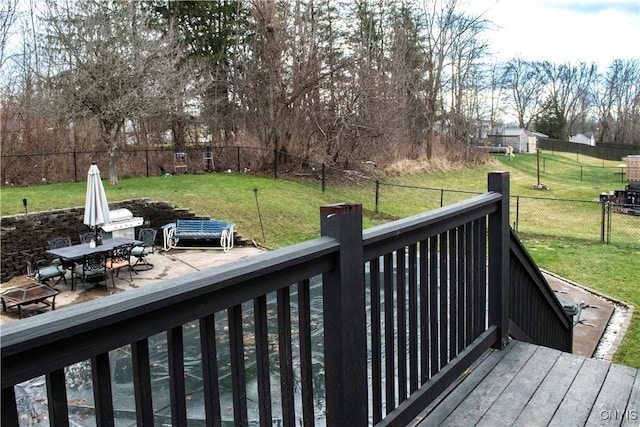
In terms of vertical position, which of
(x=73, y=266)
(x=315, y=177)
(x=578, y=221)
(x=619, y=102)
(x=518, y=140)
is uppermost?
(x=619, y=102)

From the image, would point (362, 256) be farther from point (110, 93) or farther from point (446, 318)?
point (110, 93)

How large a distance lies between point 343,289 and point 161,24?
18841 mm

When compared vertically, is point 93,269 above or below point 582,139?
below

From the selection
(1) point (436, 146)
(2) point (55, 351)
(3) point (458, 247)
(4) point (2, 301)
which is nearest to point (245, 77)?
(1) point (436, 146)

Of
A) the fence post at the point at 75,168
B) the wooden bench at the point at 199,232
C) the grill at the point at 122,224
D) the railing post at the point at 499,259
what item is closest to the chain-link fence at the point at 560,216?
the wooden bench at the point at 199,232

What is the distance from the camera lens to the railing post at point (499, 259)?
2.74 meters

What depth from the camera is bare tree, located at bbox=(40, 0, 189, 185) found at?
532 inches

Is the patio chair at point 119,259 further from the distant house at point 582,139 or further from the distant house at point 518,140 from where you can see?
the distant house at point 582,139

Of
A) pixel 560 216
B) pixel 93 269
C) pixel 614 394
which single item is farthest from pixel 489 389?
pixel 560 216

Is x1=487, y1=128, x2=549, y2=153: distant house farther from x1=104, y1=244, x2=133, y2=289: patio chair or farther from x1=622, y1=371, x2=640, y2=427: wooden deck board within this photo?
x1=622, y1=371, x2=640, y2=427: wooden deck board

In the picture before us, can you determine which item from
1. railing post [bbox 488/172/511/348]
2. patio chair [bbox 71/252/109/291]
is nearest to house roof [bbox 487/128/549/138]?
patio chair [bbox 71/252/109/291]

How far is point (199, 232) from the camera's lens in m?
10.7

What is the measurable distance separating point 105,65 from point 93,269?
25.0 ft

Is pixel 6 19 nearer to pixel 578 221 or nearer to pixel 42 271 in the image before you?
pixel 42 271
